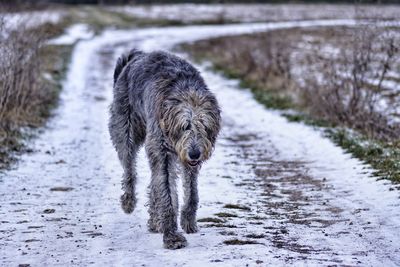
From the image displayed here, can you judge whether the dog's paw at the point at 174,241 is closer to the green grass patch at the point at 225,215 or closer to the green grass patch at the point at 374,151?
the green grass patch at the point at 225,215

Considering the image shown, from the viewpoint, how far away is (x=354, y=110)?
48.6 feet

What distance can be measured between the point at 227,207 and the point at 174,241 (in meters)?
1.86

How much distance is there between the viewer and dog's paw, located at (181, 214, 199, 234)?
300 inches

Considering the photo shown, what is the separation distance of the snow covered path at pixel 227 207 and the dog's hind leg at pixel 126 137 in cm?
35

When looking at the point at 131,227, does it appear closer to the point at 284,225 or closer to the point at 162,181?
the point at 162,181

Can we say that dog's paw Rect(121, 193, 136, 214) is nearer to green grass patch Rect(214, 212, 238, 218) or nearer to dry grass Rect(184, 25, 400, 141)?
green grass patch Rect(214, 212, 238, 218)

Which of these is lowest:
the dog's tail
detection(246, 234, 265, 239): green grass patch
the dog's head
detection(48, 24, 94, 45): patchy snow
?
detection(246, 234, 265, 239): green grass patch

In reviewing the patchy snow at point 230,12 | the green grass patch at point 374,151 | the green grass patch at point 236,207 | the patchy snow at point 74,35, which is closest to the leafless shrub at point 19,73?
the green grass patch at point 236,207

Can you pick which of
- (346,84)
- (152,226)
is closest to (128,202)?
(152,226)

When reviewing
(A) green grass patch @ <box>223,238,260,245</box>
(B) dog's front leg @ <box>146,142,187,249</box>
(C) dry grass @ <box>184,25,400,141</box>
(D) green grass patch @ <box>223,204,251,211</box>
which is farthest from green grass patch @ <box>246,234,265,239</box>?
(C) dry grass @ <box>184,25,400,141</box>

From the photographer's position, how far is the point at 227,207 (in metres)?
8.80

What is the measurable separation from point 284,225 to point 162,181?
1.49 meters

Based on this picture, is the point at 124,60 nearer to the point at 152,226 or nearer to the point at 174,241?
the point at 152,226

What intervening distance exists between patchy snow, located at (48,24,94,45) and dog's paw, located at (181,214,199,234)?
26543 mm
